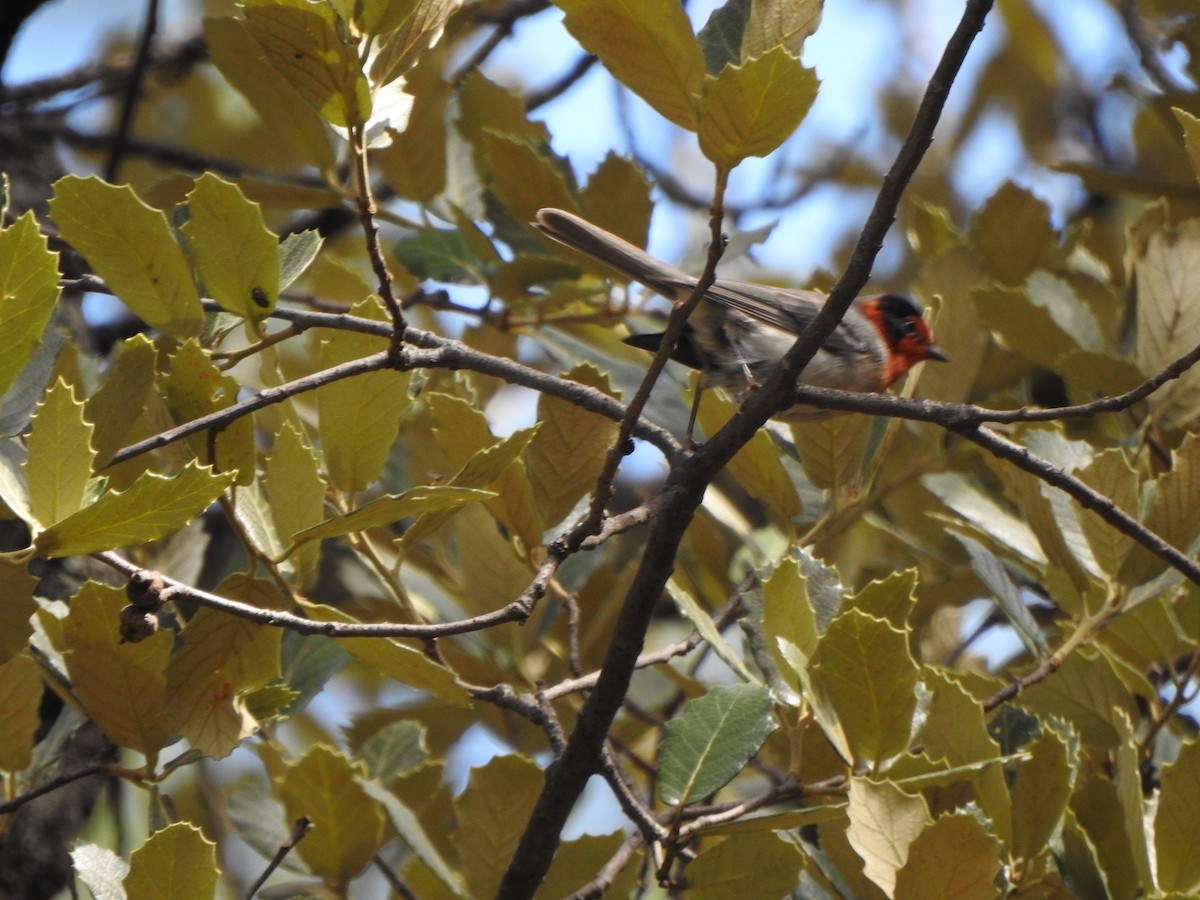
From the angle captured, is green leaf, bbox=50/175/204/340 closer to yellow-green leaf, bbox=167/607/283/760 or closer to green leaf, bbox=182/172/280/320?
green leaf, bbox=182/172/280/320

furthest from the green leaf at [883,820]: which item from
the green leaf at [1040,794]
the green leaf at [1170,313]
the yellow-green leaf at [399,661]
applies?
the green leaf at [1170,313]

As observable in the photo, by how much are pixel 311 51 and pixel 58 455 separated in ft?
1.90

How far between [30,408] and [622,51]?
0.94 meters

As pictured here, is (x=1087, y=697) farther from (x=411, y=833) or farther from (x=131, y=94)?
(x=131, y=94)

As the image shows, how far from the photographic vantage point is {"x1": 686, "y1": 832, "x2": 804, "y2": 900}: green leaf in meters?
1.84

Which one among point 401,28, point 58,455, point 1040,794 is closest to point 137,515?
point 58,455

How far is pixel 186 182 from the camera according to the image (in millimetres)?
2672

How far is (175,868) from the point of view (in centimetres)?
159

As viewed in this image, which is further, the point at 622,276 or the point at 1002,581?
the point at 622,276

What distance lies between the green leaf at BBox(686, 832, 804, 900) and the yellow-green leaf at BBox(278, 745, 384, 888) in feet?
1.83

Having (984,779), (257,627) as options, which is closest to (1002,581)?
(984,779)

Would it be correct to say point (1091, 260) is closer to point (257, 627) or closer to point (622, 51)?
point (622, 51)

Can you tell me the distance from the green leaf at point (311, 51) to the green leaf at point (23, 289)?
37 centimetres

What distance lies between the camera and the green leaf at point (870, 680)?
1782 mm
